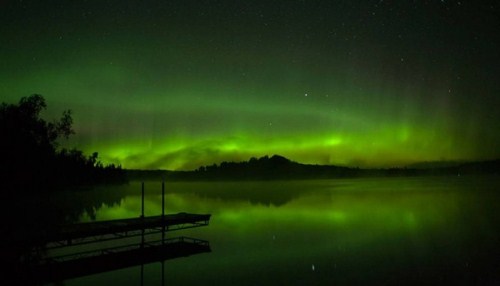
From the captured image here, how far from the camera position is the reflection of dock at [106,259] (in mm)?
18781

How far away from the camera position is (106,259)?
70.5 ft

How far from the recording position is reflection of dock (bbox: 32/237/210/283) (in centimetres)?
1878

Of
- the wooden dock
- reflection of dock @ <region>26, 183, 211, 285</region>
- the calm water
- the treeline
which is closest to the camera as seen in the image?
reflection of dock @ <region>26, 183, 211, 285</region>

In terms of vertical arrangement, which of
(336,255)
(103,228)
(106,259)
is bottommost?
(336,255)

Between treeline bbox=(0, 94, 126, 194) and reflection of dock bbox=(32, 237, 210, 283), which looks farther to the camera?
treeline bbox=(0, 94, 126, 194)

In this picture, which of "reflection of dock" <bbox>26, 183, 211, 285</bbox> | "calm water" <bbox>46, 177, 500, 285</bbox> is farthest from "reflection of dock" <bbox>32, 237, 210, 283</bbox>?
"calm water" <bbox>46, 177, 500, 285</bbox>

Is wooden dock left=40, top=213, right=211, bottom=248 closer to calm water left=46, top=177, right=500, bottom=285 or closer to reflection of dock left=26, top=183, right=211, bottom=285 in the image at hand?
reflection of dock left=26, top=183, right=211, bottom=285

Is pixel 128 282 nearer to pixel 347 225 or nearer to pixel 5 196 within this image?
pixel 347 225

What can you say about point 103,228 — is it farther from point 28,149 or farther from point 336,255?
point 28,149

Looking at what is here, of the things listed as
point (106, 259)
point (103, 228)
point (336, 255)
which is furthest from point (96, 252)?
point (336, 255)

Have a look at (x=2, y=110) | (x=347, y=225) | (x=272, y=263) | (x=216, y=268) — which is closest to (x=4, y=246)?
(x=216, y=268)

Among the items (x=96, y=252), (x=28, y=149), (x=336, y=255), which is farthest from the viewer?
(x=28, y=149)

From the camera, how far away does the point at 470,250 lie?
26953mm

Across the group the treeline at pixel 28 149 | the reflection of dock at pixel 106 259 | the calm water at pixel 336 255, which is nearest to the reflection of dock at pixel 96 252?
the reflection of dock at pixel 106 259
